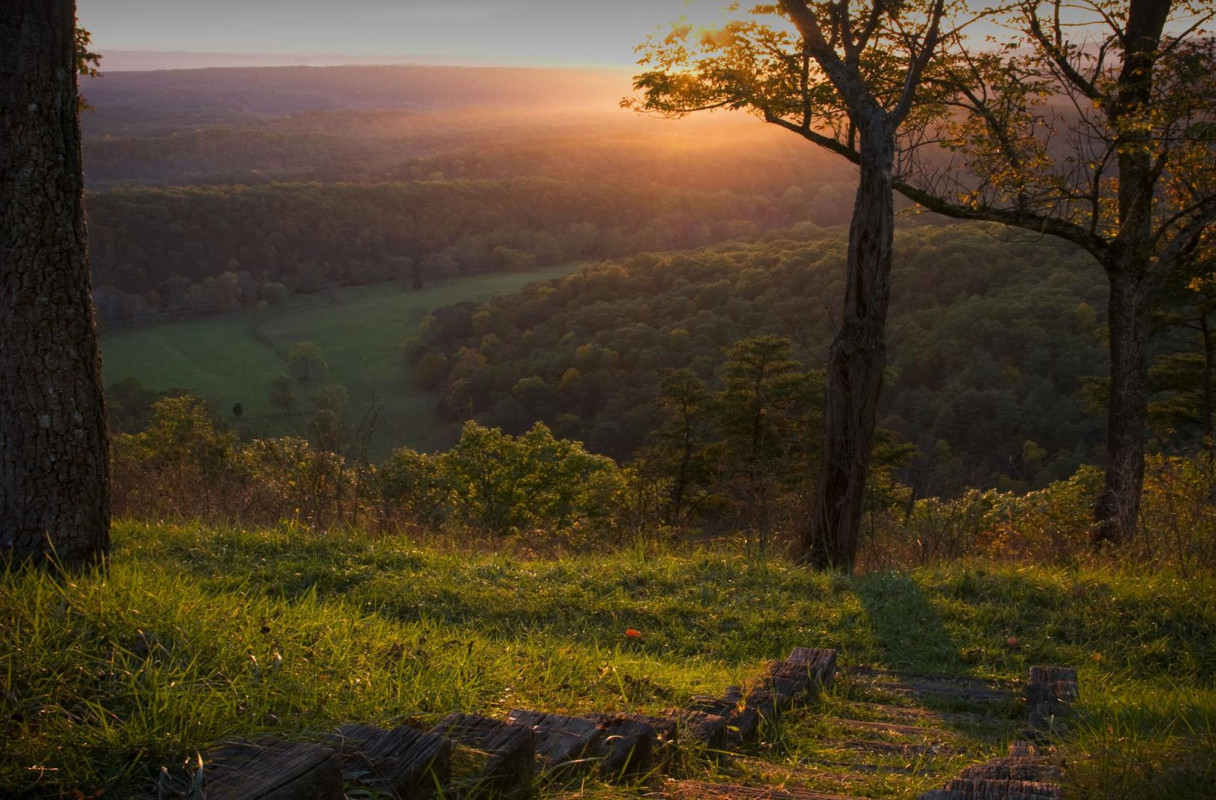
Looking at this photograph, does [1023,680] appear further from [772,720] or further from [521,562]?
[521,562]

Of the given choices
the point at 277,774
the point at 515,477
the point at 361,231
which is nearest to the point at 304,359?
the point at 361,231

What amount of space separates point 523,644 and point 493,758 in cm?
200

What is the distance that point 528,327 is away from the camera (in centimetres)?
7650

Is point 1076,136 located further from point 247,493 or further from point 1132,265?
point 247,493

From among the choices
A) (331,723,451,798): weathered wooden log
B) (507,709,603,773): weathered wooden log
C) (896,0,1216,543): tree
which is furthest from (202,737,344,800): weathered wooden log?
(896,0,1216,543): tree

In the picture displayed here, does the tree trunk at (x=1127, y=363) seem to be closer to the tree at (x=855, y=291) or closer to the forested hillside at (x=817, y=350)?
the tree at (x=855, y=291)

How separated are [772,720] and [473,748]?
1.50 m

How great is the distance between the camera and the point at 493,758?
214 centimetres

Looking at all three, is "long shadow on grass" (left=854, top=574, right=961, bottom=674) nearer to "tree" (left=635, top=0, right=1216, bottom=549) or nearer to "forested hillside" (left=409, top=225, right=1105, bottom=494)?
"tree" (left=635, top=0, right=1216, bottom=549)

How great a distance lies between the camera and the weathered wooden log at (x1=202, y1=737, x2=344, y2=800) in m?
1.77

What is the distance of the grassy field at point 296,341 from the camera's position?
219ft

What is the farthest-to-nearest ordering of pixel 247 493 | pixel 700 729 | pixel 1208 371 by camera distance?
pixel 1208 371 → pixel 247 493 → pixel 700 729

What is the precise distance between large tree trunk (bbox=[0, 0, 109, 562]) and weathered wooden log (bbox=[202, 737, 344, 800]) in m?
2.61

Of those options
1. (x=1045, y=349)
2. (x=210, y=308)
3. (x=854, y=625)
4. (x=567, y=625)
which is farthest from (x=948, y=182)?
(x=210, y=308)
